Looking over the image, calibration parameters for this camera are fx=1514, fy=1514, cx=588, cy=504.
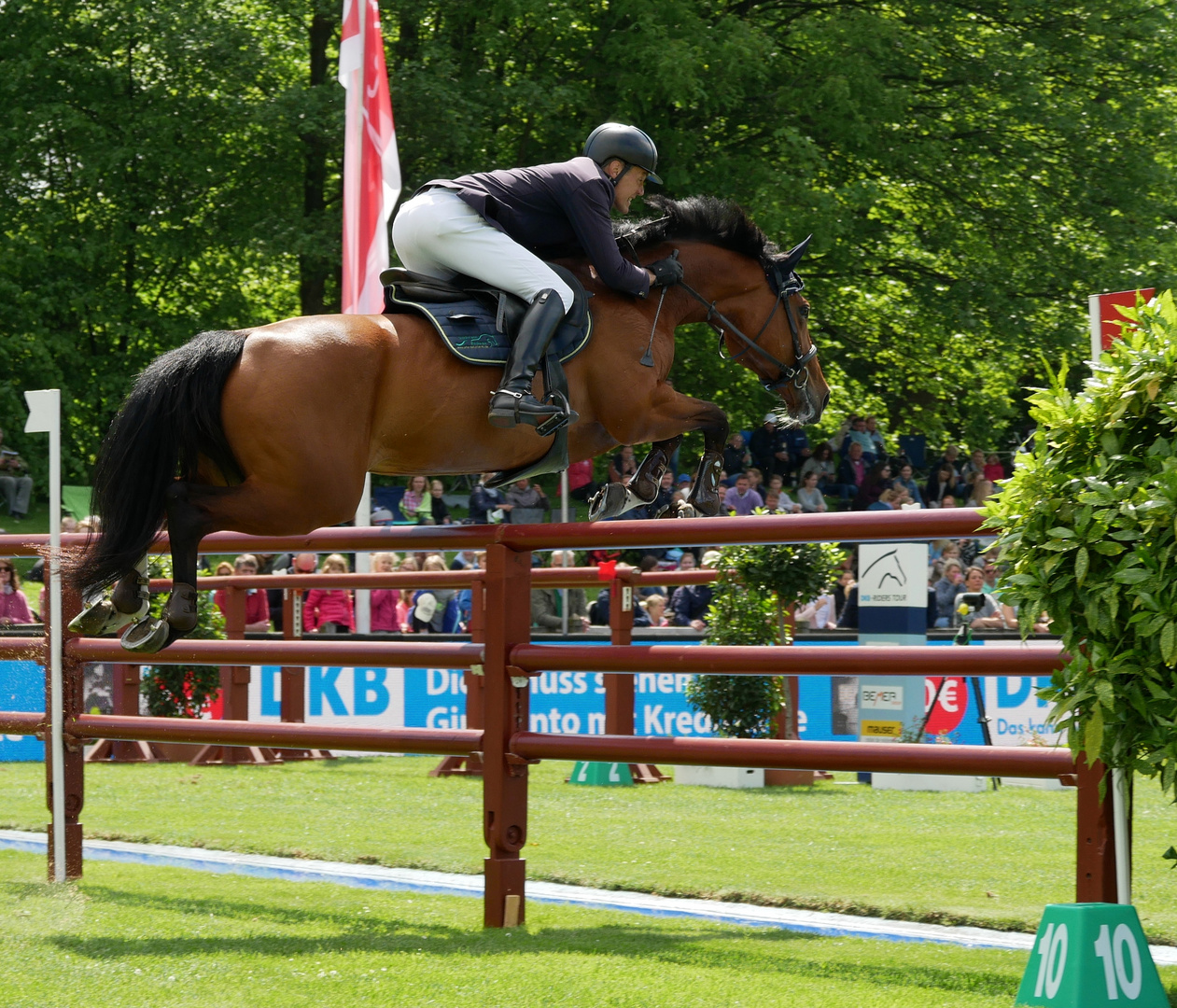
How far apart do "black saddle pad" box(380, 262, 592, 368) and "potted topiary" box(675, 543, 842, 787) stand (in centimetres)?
444

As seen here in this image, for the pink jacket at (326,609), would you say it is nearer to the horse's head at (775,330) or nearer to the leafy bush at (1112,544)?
the horse's head at (775,330)

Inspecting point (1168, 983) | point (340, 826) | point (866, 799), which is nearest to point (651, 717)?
point (866, 799)

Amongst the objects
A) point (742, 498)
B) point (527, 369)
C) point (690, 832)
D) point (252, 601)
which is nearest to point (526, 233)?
point (527, 369)

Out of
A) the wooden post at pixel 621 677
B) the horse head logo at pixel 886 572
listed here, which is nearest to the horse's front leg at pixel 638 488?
the wooden post at pixel 621 677

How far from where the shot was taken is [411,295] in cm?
536

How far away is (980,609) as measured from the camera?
12195 millimetres

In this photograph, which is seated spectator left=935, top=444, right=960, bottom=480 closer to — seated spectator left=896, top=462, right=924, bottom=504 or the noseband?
seated spectator left=896, top=462, right=924, bottom=504

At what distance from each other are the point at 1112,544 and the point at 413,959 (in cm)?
209

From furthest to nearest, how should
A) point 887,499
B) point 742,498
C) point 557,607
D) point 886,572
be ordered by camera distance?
point 887,499 < point 742,498 < point 557,607 < point 886,572

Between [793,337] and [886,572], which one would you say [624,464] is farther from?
[793,337]

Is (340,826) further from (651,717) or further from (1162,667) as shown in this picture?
(1162,667)

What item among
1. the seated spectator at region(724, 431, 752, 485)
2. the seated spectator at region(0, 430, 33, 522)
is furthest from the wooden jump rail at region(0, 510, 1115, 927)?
the seated spectator at region(0, 430, 33, 522)

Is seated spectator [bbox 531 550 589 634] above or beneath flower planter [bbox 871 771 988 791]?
above

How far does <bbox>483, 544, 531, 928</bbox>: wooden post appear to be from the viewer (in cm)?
459
